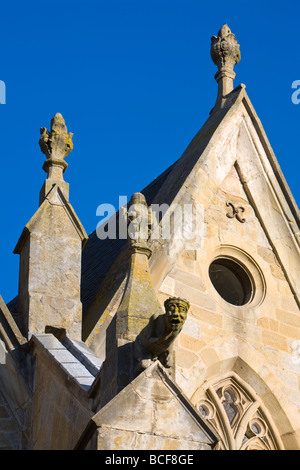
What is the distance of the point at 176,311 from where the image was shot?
38.8 feet

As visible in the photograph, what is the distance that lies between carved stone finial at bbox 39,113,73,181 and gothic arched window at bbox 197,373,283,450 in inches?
114

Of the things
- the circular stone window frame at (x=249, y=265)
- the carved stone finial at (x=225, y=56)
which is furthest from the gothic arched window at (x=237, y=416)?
the carved stone finial at (x=225, y=56)

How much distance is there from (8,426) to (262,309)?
3284mm

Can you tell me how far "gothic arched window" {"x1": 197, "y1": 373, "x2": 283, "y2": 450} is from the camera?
15.0m

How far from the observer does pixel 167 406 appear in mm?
11625

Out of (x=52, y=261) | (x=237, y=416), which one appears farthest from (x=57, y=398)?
(x=237, y=416)

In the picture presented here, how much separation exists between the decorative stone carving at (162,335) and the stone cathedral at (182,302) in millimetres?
12

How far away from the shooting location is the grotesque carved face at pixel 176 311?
38.7 ft

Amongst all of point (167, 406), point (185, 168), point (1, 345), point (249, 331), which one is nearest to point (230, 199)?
point (185, 168)

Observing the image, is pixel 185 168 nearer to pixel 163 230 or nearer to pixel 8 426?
pixel 163 230

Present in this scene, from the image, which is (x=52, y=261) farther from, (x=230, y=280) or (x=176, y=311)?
(x=176, y=311)

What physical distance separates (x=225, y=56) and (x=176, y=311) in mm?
6884

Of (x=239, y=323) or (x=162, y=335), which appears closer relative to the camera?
(x=162, y=335)

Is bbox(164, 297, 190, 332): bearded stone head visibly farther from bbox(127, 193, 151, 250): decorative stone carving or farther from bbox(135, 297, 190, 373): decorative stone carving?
bbox(127, 193, 151, 250): decorative stone carving
